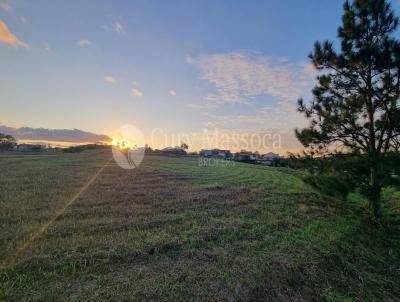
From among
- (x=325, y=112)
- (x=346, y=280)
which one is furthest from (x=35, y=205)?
(x=325, y=112)

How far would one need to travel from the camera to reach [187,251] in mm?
4973

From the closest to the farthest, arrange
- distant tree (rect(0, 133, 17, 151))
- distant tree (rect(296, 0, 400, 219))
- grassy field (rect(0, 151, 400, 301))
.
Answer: grassy field (rect(0, 151, 400, 301)) → distant tree (rect(296, 0, 400, 219)) → distant tree (rect(0, 133, 17, 151))

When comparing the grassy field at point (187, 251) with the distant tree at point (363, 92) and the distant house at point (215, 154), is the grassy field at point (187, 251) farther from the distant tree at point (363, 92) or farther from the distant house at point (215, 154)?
the distant house at point (215, 154)

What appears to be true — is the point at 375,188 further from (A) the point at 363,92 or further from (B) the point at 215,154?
(B) the point at 215,154

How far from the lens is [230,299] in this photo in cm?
369

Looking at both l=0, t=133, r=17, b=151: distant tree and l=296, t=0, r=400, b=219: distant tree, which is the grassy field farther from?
l=0, t=133, r=17, b=151: distant tree

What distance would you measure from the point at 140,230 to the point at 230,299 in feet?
9.85

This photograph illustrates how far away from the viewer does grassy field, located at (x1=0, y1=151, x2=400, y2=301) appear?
148 inches

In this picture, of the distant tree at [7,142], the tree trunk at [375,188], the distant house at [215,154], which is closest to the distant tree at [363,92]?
the tree trunk at [375,188]

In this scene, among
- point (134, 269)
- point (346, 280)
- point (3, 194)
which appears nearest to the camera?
point (134, 269)

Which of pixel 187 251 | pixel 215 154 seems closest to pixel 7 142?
pixel 215 154

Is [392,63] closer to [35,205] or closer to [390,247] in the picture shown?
[390,247]

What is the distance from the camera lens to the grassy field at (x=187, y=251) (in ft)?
12.4

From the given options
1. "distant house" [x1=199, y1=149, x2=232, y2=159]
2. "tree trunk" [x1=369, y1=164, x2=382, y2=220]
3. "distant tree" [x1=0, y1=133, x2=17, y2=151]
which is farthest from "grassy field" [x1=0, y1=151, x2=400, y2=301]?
"distant tree" [x1=0, y1=133, x2=17, y2=151]
